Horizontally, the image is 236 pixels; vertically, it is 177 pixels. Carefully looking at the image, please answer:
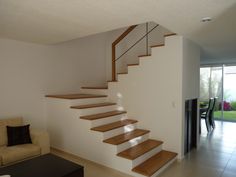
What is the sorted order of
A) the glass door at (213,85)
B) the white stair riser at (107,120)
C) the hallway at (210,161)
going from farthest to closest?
the glass door at (213,85) < the white stair riser at (107,120) < the hallway at (210,161)

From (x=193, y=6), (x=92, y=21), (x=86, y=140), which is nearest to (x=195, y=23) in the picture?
(x=193, y=6)

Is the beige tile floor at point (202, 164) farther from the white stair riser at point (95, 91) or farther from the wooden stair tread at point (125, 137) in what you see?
the white stair riser at point (95, 91)

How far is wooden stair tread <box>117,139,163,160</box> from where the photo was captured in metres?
3.19

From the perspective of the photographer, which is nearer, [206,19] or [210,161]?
[206,19]

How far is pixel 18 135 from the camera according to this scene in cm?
348

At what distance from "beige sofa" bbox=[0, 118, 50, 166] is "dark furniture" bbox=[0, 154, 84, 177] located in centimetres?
53

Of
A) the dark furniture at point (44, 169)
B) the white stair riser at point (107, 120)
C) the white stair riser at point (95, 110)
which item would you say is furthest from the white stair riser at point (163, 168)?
the white stair riser at point (95, 110)

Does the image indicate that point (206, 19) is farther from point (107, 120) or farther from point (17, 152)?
point (17, 152)

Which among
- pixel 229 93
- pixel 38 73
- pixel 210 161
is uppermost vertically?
pixel 38 73

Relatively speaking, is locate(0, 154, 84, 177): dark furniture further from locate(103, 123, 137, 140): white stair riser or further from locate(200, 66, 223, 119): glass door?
locate(200, 66, 223, 119): glass door

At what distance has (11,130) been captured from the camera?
137 inches

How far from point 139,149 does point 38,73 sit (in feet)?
9.77

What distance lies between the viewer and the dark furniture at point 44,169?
232 centimetres

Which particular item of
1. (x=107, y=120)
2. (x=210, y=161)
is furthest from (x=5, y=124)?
(x=210, y=161)
